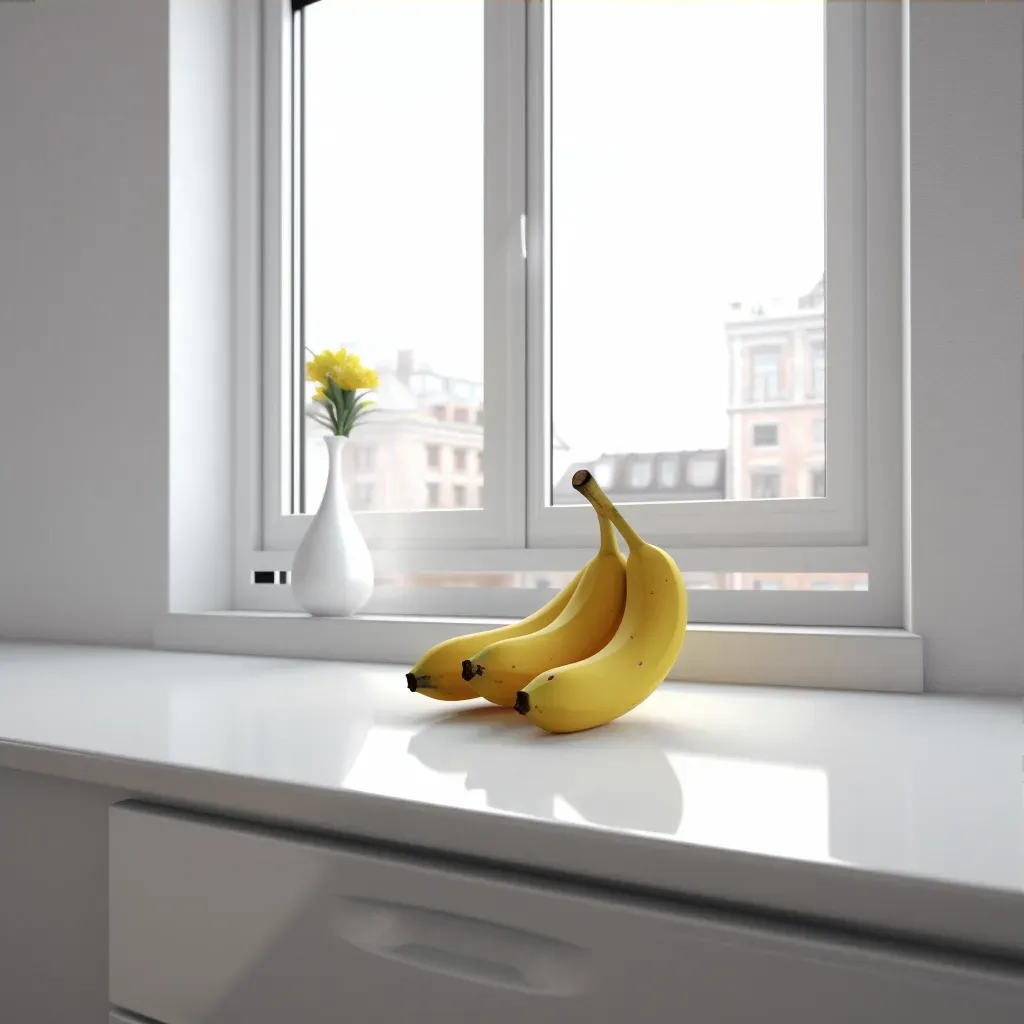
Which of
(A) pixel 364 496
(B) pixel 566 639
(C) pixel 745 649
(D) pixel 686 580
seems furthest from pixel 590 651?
(A) pixel 364 496

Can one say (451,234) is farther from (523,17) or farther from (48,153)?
(48,153)

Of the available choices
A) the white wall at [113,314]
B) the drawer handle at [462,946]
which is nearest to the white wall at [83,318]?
the white wall at [113,314]

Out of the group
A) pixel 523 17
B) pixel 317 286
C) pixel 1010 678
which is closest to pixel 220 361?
pixel 317 286

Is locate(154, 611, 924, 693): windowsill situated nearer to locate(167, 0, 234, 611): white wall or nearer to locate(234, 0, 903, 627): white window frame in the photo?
locate(234, 0, 903, 627): white window frame

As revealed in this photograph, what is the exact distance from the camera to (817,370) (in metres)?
1.23

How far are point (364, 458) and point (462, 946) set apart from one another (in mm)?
1122

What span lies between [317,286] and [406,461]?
1.30 feet

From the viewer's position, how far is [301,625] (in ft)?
4.46

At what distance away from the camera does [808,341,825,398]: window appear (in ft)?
4.02

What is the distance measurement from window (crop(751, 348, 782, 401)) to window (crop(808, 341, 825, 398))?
0.15 feet

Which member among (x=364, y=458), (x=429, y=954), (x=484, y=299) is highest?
(x=484, y=299)

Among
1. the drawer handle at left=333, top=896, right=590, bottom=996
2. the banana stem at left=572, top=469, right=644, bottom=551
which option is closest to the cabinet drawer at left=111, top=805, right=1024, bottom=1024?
the drawer handle at left=333, top=896, right=590, bottom=996

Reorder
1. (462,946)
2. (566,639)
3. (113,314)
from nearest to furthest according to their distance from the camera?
(462,946)
(566,639)
(113,314)

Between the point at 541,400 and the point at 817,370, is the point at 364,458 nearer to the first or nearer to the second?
the point at 541,400
